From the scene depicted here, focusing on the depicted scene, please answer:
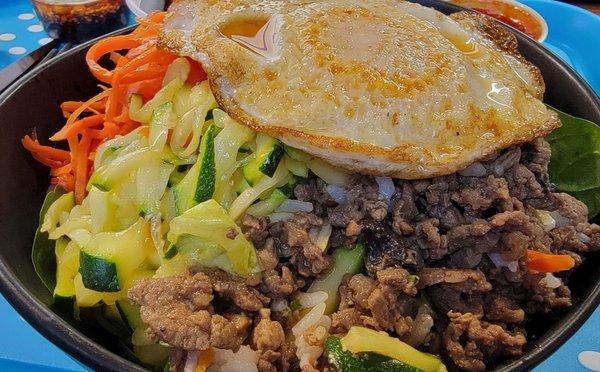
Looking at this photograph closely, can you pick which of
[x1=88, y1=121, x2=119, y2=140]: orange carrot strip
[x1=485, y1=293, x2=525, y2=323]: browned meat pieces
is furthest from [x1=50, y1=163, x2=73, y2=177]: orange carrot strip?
[x1=485, y1=293, x2=525, y2=323]: browned meat pieces

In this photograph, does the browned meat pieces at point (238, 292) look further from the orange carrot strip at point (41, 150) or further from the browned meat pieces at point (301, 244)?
the orange carrot strip at point (41, 150)

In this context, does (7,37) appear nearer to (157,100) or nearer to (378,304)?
(157,100)

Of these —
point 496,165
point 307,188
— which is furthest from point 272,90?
point 496,165

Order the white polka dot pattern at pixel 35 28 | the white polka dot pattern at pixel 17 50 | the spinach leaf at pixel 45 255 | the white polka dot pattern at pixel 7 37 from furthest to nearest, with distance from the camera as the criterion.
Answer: the white polka dot pattern at pixel 35 28 < the white polka dot pattern at pixel 7 37 < the white polka dot pattern at pixel 17 50 < the spinach leaf at pixel 45 255

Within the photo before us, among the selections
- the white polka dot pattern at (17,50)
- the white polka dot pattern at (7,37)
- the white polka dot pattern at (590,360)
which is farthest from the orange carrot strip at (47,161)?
the white polka dot pattern at (7,37)

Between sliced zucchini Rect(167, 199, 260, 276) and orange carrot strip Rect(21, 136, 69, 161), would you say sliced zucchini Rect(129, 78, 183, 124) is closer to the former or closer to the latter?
orange carrot strip Rect(21, 136, 69, 161)

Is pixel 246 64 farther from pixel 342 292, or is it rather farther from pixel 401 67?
pixel 342 292
